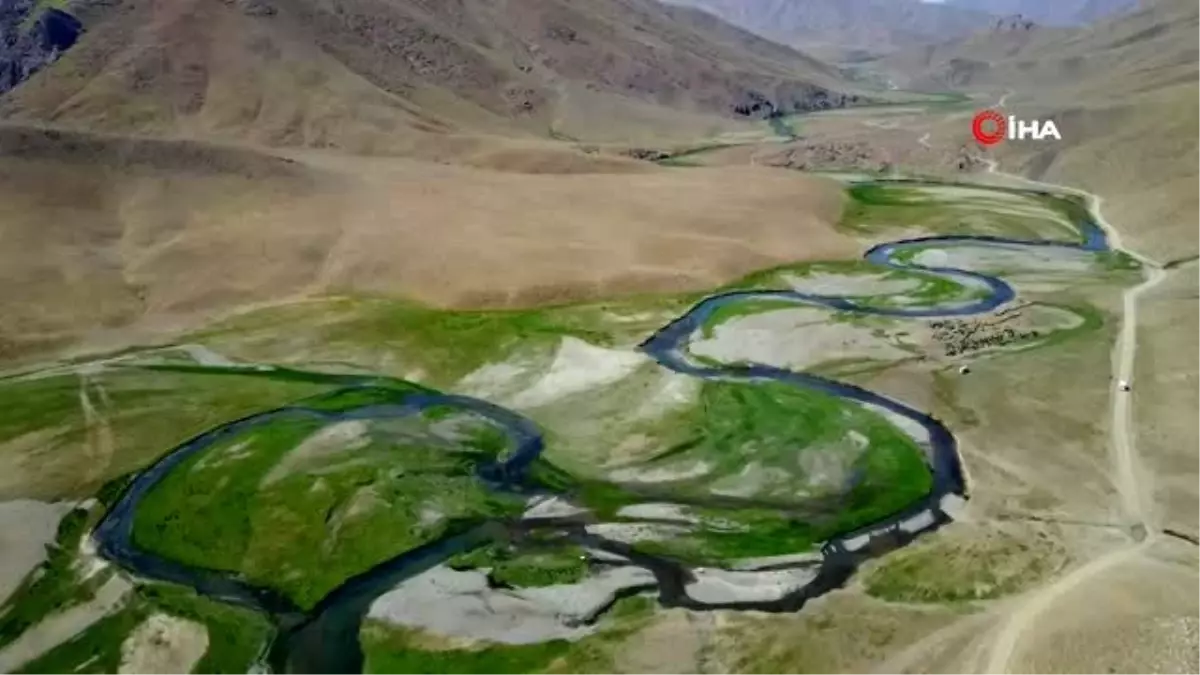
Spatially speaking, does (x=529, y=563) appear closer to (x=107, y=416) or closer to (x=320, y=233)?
(x=107, y=416)

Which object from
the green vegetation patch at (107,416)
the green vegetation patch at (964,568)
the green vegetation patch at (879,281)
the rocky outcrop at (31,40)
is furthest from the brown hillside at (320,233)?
the rocky outcrop at (31,40)

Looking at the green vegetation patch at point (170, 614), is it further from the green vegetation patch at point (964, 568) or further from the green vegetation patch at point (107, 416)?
the green vegetation patch at point (964, 568)

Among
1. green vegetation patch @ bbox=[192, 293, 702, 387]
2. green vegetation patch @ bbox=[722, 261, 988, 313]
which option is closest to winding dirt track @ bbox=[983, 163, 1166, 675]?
green vegetation patch @ bbox=[722, 261, 988, 313]

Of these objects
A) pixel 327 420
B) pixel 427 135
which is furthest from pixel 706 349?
pixel 427 135

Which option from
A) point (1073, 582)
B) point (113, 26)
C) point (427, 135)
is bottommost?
point (1073, 582)

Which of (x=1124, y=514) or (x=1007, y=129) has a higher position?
(x=1007, y=129)

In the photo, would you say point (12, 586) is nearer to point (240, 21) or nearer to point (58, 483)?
point (58, 483)

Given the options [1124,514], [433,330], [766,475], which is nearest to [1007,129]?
[433,330]
